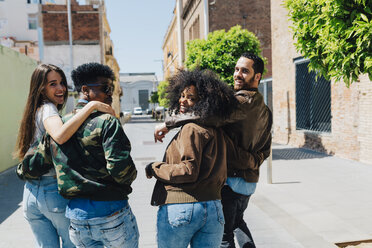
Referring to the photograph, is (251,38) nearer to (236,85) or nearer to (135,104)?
(236,85)

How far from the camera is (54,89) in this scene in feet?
8.00

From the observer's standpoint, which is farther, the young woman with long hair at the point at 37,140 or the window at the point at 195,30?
the window at the point at 195,30

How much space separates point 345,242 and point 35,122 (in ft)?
11.3

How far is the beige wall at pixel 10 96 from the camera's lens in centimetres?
947

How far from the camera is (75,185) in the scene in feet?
6.43

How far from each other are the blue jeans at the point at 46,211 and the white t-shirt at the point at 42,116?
0.10 m

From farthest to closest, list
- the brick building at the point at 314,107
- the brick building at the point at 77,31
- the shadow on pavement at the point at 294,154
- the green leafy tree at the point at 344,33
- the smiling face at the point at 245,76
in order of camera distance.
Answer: the brick building at the point at 77,31 → the shadow on pavement at the point at 294,154 → the brick building at the point at 314,107 → the green leafy tree at the point at 344,33 → the smiling face at the point at 245,76

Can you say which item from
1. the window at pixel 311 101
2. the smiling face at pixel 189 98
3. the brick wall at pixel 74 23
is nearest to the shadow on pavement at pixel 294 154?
the window at pixel 311 101

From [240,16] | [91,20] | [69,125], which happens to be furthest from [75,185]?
[91,20]

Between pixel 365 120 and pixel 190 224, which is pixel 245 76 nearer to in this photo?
pixel 190 224

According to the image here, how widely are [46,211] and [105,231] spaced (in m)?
0.53

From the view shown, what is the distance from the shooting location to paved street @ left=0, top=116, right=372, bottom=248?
13.7 ft

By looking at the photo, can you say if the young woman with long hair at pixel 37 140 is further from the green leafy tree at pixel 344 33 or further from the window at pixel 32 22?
the window at pixel 32 22

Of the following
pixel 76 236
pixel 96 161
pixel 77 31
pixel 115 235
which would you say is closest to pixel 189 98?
pixel 96 161
